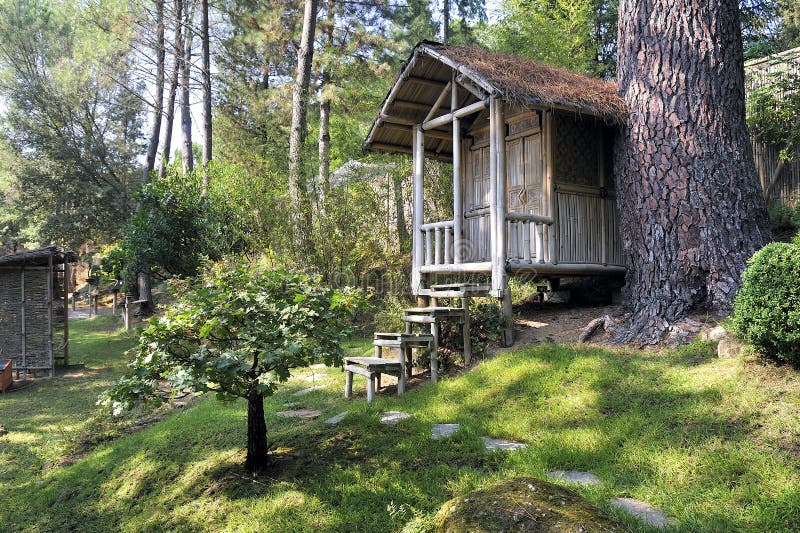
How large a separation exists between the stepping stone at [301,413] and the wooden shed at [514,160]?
2.91 metres

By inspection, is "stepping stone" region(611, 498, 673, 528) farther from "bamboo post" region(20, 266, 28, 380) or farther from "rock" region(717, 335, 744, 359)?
"bamboo post" region(20, 266, 28, 380)

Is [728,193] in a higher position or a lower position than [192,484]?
higher

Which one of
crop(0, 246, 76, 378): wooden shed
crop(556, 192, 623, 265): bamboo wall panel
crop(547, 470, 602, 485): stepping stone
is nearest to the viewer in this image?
crop(547, 470, 602, 485): stepping stone

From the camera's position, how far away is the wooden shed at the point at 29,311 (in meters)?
12.0


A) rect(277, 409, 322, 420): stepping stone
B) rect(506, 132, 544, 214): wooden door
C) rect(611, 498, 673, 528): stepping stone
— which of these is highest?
rect(506, 132, 544, 214): wooden door

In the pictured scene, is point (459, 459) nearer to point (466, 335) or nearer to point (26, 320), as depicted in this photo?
point (466, 335)

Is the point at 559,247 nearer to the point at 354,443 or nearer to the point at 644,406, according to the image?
the point at 644,406

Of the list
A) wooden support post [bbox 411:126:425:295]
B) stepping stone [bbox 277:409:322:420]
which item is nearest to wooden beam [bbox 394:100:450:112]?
wooden support post [bbox 411:126:425:295]

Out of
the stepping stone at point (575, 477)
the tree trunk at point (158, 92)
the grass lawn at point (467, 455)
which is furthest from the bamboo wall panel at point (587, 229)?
the tree trunk at point (158, 92)

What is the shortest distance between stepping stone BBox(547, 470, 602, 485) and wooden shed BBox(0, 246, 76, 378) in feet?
37.4

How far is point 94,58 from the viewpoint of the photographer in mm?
19125

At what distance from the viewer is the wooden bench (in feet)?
22.1

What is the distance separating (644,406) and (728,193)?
3.50 m

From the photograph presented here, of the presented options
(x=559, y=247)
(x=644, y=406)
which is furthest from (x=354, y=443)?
(x=559, y=247)
